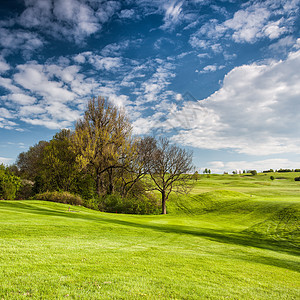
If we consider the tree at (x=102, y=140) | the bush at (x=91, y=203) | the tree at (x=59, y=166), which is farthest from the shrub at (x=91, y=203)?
the tree at (x=59, y=166)

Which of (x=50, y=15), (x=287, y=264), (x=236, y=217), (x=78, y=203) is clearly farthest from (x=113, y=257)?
(x=236, y=217)

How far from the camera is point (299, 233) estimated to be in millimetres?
20141

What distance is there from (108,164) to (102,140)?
4327 mm

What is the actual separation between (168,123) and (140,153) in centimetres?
744

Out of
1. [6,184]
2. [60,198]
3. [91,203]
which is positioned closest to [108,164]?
[91,203]

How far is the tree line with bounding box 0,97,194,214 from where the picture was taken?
3378 centimetres

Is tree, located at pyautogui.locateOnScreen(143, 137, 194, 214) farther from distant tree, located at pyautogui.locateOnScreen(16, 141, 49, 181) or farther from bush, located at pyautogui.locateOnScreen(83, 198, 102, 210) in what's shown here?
distant tree, located at pyautogui.locateOnScreen(16, 141, 49, 181)

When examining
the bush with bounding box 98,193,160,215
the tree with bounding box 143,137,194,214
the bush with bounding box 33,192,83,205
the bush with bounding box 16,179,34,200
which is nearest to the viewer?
the bush with bounding box 33,192,83,205

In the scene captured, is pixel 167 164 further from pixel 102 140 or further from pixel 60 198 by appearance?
pixel 60 198

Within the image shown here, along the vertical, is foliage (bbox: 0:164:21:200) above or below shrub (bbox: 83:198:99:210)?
above

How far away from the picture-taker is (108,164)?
120ft

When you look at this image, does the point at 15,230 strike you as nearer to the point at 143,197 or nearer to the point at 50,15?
the point at 50,15

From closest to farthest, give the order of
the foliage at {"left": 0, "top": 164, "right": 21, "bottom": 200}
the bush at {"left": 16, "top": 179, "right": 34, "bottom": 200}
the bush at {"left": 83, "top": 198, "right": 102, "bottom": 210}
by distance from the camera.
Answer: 1. the foliage at {"left": 0, "top": 164, "right": 21, "bottom": 200}
2. the bush at {"left": 83, "top": 198, "right": 102, "bottom": 210}
3. the bush at {"left": 16, "top": 179, "right": 34, "bottom": 200}

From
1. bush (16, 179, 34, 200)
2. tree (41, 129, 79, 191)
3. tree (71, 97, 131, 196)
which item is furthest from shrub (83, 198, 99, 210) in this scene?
bush (16, 179, 34, 200)
